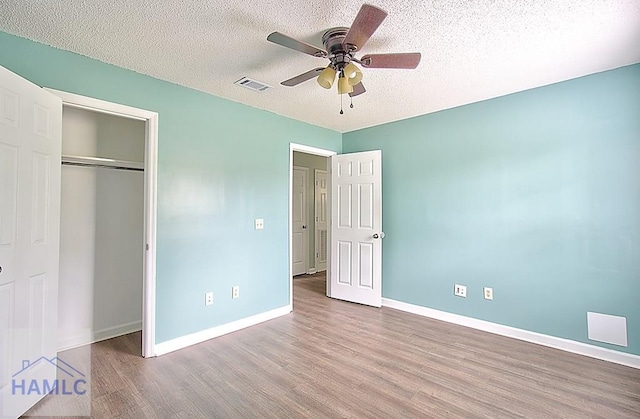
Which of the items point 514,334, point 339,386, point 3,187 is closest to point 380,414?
point 339,386

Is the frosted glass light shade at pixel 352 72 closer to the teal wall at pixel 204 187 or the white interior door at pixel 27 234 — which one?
the teal wall at pixel 204 187

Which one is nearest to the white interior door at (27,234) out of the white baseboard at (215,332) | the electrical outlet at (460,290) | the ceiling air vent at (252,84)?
the white baseboard at (215,332)

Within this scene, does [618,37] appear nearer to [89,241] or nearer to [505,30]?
[505,30]

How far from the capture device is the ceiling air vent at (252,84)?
266cm

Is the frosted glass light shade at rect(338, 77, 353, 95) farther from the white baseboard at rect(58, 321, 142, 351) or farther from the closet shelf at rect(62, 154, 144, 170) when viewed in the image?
the white baseboard at rect(58, 321, 142, 351)

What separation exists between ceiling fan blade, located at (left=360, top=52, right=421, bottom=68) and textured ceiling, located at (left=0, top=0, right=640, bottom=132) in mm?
195

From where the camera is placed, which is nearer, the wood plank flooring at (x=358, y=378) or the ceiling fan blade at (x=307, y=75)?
the wood plank flooring at (x=358, y=378)

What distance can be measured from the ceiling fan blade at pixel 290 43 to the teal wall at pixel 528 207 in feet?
7.16

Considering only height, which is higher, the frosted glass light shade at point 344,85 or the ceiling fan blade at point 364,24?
the ceiling fan blade at point 364,24

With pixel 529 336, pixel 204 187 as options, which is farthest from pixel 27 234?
pixel 529 336

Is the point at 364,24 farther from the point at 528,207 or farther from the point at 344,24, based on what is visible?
the point at 528,207

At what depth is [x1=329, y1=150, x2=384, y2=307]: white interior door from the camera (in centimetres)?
388

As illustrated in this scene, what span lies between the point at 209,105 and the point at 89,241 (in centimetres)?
176

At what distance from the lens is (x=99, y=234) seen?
9.66ft
